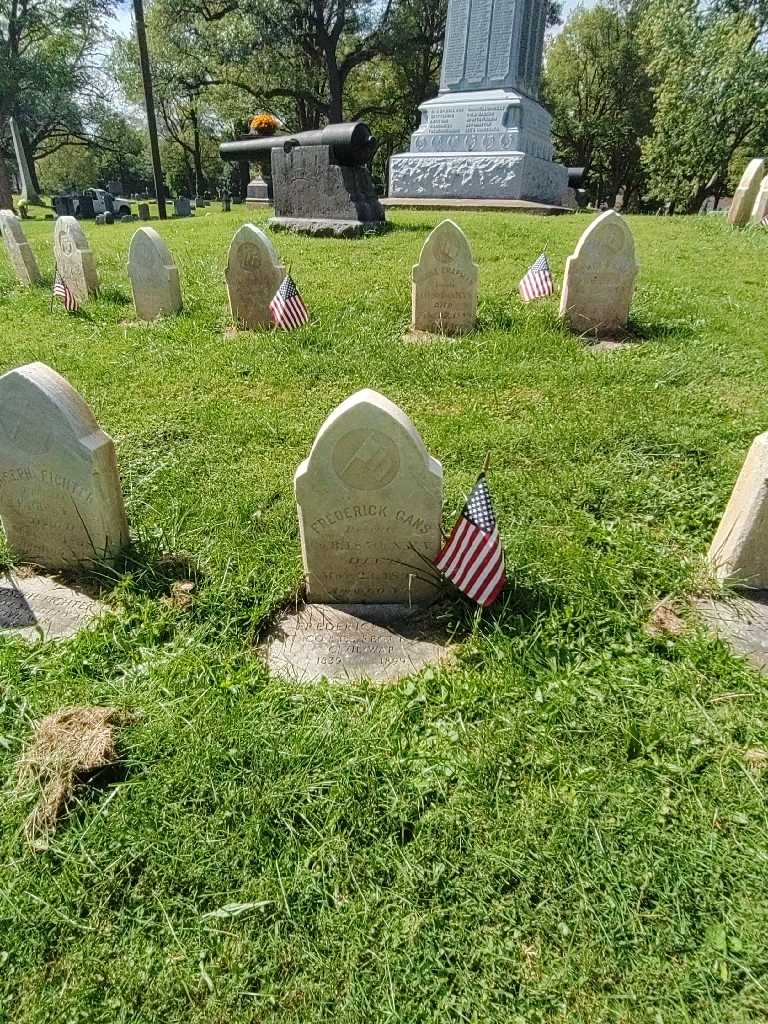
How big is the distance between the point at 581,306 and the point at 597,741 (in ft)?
18.0

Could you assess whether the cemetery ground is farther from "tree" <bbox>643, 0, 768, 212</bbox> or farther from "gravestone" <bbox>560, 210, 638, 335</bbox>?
"tree" <bbox>643, 0, 768, 212</bbox>

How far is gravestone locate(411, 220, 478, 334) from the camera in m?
6.39

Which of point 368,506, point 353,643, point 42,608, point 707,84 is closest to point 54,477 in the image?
point 42,608

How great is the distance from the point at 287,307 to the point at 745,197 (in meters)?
12.7

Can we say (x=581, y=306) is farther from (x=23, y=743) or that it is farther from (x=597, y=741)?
(x=23, y=743)

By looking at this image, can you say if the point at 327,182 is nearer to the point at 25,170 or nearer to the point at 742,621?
the point at 742,621

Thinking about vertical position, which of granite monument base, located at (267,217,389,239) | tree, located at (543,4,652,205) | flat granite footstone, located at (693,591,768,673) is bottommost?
flat granite footstone, located at (693,591,768,673)

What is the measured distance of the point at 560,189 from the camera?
19141 mm

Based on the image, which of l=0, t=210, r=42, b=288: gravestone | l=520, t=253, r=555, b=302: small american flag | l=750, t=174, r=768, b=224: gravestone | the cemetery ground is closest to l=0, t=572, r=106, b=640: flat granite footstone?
the cemetery ground

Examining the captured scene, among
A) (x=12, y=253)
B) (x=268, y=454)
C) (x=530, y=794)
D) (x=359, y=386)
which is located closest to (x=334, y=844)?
(x=530, y=794)

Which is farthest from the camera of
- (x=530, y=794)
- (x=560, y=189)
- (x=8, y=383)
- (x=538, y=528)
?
(x=560, y=189)

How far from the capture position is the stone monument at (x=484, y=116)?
16.6m

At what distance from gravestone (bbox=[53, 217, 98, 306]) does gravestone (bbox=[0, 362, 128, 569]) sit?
6432 mm

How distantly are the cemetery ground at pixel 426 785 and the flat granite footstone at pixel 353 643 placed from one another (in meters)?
0.12
